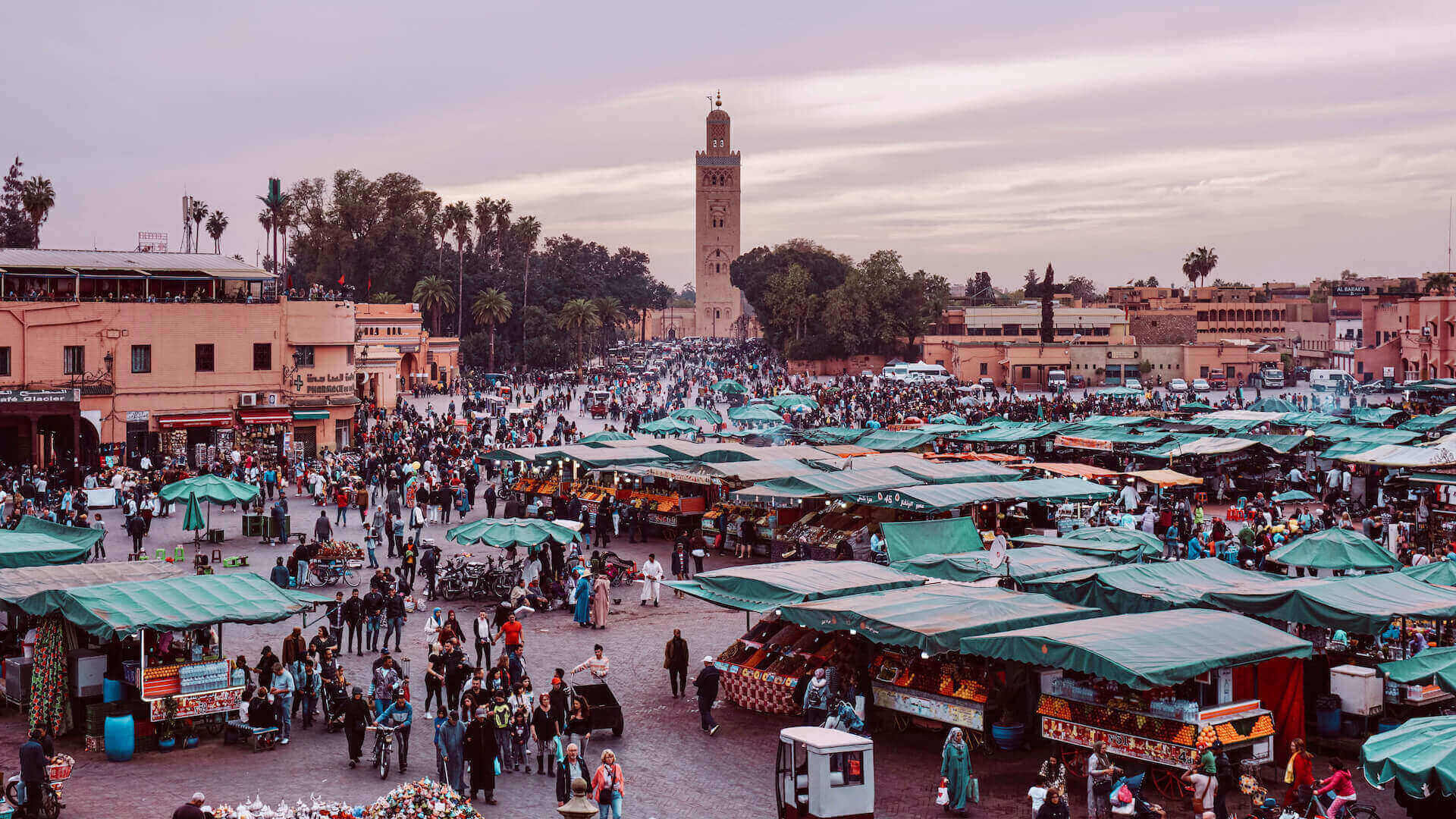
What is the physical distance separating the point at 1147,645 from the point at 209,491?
822 inches

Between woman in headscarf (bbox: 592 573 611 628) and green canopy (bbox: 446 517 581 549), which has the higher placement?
green canopy (bbox: 446 517 581 549)

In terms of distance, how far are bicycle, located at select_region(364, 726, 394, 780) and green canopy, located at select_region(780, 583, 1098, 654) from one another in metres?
5.09

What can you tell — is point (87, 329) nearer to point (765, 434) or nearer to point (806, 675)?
point (765, 434)

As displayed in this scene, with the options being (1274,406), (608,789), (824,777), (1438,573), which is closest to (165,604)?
(608,789)

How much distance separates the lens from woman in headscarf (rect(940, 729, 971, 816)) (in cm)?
1370

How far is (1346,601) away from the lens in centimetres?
1689

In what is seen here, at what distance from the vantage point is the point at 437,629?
2012 cm

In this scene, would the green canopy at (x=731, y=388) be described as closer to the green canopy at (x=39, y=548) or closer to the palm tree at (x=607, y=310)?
→ the palm tree at (x=607, y=310)

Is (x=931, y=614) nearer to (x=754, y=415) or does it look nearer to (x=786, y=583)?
(x=786, y=583)

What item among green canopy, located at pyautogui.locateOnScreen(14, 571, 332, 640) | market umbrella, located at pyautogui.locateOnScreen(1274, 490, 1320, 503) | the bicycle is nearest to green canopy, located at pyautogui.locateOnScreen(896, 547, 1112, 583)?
the bicycle

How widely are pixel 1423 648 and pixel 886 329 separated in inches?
3520

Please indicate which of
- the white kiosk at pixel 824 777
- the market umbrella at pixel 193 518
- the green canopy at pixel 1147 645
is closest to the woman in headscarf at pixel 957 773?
the white kiosk at pixel 824 777

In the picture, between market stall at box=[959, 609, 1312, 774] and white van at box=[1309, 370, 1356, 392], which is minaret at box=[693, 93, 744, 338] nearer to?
white van at box=[1309, 370, 1356, 392]

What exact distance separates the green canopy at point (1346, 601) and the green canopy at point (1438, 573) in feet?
2.95
